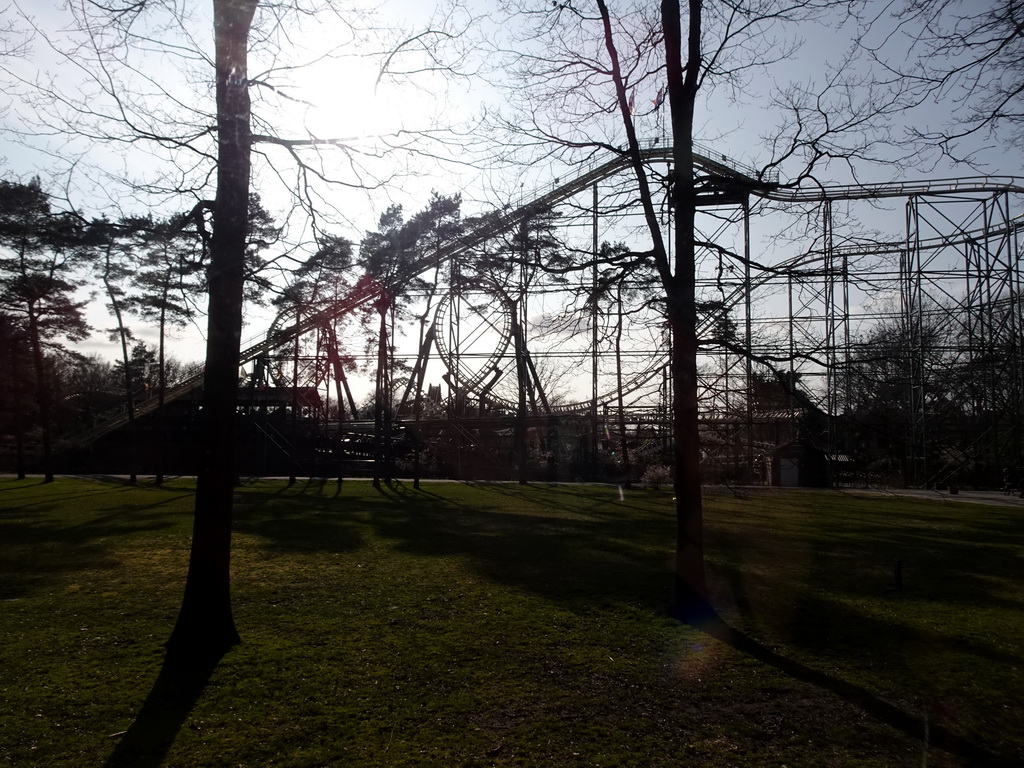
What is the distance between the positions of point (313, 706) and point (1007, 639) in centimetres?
636

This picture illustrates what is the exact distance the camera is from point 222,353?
6.38m

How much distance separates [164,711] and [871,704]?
4.90 metres

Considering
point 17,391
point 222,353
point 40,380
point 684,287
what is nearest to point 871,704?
point 684,287

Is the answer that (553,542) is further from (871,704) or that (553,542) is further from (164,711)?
(164,711)

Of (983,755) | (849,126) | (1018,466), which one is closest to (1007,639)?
(983,755)

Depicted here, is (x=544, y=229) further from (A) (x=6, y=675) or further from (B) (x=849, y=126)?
(A) (x=6, y=675)

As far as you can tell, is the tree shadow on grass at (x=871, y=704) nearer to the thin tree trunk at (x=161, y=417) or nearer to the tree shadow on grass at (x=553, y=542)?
the tree shadow on grass at (x=553, y=542)

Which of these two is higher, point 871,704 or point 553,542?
point 553,542

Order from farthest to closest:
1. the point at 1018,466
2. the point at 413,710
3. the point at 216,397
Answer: the point at 1018,466, the point at 216,397, the point at 413,710

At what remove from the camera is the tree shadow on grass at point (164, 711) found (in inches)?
169

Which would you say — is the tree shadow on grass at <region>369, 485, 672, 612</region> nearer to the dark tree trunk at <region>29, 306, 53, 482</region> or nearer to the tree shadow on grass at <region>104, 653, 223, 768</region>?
the tree shadow on grass at <region>104, 653, 223, 768</region>

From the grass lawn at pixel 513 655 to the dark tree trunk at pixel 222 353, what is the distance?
0.38 metres

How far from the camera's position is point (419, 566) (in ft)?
34.3

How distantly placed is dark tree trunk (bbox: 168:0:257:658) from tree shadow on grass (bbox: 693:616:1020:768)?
14.9 ft
